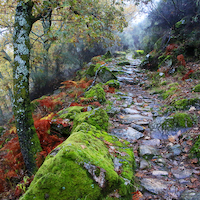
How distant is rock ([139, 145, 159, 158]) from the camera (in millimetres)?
2738

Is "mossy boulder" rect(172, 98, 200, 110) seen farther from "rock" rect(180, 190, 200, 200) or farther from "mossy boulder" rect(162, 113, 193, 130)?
"rock" rect(180, 190, 200, 200)

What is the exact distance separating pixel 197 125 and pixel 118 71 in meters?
7.89

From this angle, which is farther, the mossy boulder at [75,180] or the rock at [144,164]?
the rock at [144,164]

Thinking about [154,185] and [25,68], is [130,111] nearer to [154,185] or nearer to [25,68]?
[154,185]

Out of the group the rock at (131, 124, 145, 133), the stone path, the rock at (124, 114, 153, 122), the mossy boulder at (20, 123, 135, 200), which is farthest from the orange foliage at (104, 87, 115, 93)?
the mossy boulder at (20, 123, 135, 200)

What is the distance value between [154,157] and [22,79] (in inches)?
145

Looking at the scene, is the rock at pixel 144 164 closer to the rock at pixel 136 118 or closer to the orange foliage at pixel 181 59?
the rock at pixel 136 118

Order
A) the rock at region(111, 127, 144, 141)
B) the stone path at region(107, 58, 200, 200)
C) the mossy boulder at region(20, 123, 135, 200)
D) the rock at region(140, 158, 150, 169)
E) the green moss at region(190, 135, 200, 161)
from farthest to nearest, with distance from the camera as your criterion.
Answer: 1. the rock at region(111, 127, 144, 141)
2. the rock at region(140, 158, 150, 169)
3. the green moss at region(190, 135, 200, 161)
4. the stone path at region(107, 58, 200, 200)
5. the mossy boulder at region(20, 123, 135, 200)

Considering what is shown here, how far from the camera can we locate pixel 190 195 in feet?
5.75

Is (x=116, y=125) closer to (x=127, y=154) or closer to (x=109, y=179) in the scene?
(x=127, y=154)

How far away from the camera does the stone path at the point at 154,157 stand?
193cm

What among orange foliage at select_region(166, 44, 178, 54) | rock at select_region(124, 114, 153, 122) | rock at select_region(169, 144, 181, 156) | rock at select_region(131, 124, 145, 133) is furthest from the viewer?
orange foliage at select_region(166, 44, 178, 54)

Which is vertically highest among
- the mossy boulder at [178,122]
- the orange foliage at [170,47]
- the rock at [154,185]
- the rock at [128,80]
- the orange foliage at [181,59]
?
the orange foliage at [170,47]

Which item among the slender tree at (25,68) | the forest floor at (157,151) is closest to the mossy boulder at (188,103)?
the forest floor at (157,151)
